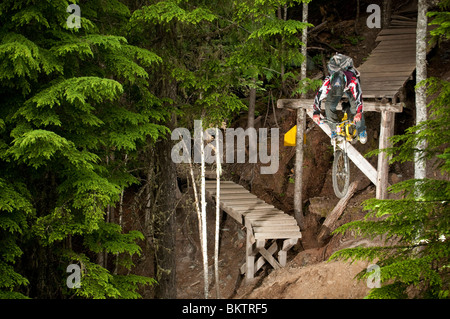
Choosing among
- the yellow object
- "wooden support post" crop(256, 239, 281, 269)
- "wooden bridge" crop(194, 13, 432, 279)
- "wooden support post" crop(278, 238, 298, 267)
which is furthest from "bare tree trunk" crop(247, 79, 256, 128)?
"wooden support post" crop(278, 238, 298, 267)

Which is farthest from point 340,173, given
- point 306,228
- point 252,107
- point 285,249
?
point 252,107

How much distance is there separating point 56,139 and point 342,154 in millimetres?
5425

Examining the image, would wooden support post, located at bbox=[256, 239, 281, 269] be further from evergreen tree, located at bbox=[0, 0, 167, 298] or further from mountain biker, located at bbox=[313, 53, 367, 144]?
mountain biker, located at bbox=[313, 53, 367, 144]

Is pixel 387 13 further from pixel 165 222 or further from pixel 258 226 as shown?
pixel 165 222

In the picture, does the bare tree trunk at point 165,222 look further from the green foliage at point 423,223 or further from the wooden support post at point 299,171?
the green foliage at point 423,223

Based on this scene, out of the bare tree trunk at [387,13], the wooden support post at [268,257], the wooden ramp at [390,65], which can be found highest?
the bare tree trunk at [387,13]

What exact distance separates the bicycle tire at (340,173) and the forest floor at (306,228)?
9.91 feet

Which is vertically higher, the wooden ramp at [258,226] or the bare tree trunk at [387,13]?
the bare tree trunk at [387,13]

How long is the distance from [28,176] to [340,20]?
15.2 m

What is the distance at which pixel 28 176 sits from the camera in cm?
955

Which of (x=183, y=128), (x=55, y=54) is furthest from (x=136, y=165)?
(x=55, y=54)

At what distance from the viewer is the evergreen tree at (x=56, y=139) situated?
27.6 feet

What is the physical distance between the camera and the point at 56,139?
26.5 feet

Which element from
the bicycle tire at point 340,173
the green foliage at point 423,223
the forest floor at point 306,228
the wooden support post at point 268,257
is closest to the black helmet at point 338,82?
the bicycle tire at point 340,173
